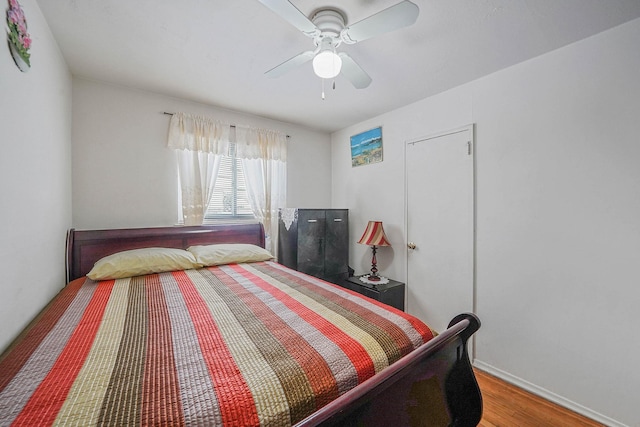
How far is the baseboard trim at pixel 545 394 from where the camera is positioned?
62.6 inches

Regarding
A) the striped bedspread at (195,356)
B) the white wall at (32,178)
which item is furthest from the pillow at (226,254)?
the white wall at (32,178)

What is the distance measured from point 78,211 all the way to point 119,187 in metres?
0.36

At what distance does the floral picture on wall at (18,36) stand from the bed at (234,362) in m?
1.29

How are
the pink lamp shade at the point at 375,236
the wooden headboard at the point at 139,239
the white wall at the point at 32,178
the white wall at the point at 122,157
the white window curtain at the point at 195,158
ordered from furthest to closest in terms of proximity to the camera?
the pink lamp shade at the point at 375,236 < the white window curtain at the point at 195,158 < the white wall at the point at 122,157 < the wooden headboard at the point at 139,239 < the white wall at the point at 32,178

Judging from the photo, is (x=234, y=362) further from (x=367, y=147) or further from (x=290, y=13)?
(x=367, y=147)

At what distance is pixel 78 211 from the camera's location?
7.23 ft

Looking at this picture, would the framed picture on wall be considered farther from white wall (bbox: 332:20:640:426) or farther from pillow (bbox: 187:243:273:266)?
pillow (bbox: 187:243:273:266)

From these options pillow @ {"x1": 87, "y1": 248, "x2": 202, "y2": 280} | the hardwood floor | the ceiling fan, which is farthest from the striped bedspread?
the ceiling fan

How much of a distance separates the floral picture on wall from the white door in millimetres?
2882

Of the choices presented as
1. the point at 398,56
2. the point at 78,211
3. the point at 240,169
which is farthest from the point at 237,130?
the point at 398,56

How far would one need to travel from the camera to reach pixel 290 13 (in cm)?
122

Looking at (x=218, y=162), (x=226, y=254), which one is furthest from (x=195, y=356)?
(x=218, y=162)

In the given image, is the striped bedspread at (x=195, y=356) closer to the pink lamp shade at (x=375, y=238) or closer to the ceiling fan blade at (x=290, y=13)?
the pink lamp shade at (x=375, y=238)

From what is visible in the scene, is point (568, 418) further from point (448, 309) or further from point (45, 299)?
point (45, 299)
